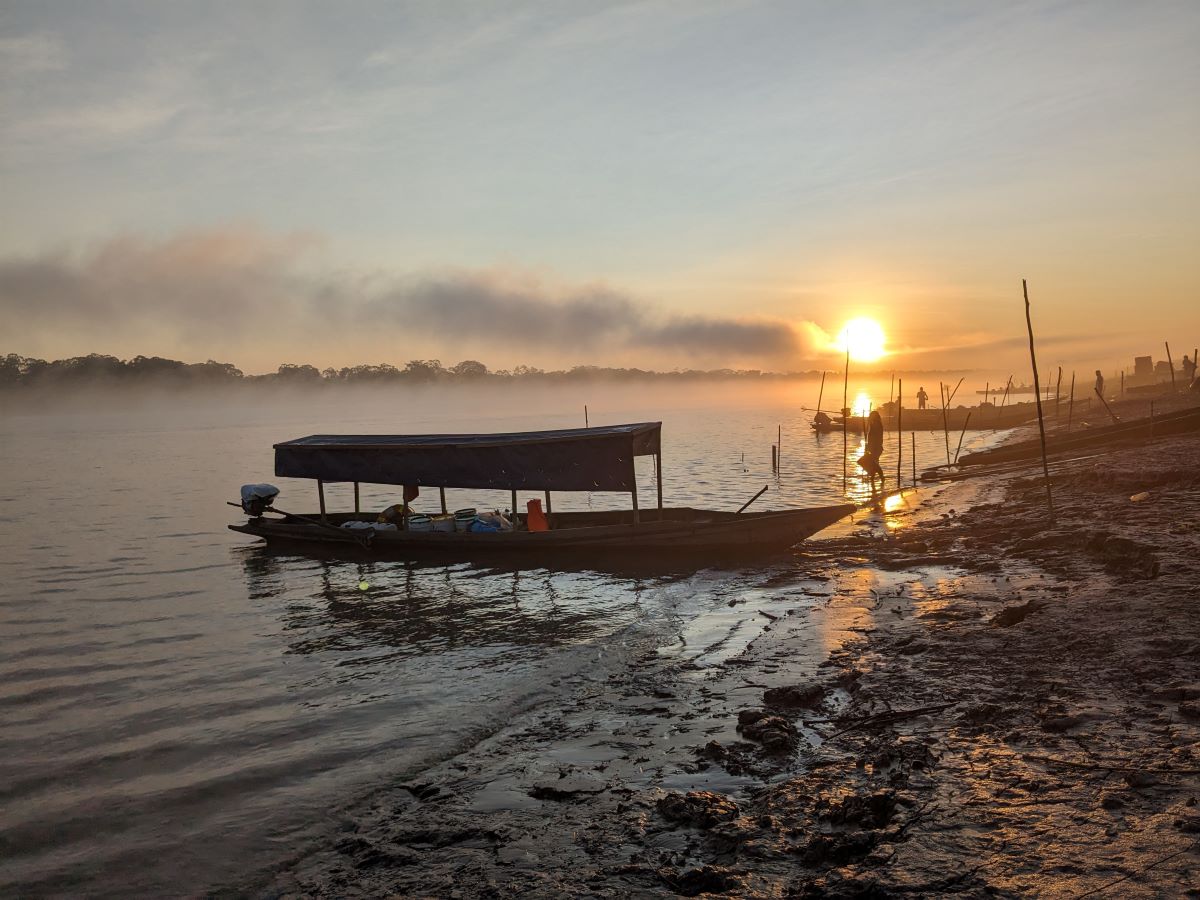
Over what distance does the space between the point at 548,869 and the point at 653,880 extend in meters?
0.79

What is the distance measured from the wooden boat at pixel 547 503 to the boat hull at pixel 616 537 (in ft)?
0.09

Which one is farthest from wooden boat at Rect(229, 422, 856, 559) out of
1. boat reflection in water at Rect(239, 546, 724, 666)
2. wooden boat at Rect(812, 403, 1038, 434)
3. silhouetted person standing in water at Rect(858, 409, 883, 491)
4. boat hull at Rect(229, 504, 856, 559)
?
wooden boat at Rect(812, 403, 1038, 434)

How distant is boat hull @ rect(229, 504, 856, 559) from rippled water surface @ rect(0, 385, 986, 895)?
2.35 ft

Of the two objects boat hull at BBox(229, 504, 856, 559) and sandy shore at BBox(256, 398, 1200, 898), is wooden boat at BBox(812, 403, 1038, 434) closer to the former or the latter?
boat hull at BBox(229, 504, 856, 559)

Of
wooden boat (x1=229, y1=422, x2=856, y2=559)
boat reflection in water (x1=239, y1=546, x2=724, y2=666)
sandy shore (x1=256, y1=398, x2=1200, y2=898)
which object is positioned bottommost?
boat reflection in water (x1=239, y1=546, x2=724, y2=666)

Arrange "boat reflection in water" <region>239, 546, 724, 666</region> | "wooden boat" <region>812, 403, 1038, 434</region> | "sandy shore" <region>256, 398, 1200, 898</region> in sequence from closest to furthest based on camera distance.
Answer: "sandy shore" <region>256, 398, 1200, 898</region> < "boat reflection in water" <region>239, 546, 724, 666</region> < "wooden boat" <region>812, 403, 1038, 434</region>

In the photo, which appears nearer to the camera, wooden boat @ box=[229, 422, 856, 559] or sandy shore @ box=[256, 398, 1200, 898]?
sandy shore @ box=[256, 398, 1200, 898]

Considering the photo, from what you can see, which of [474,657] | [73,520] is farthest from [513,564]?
[73,520]

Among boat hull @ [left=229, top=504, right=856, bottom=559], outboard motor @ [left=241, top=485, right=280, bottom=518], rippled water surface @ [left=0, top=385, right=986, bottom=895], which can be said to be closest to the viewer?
rippled water surface @ [left=0, top=385, right=986, bottom=895]

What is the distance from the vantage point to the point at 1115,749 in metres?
6.38

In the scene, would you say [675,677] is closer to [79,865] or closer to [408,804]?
[408,804]

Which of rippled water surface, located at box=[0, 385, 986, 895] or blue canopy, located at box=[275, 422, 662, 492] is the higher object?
blue canopy, located at box=[275, 422, 662, 492]

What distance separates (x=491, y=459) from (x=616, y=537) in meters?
3.81

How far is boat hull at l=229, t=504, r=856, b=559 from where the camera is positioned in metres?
18.4
